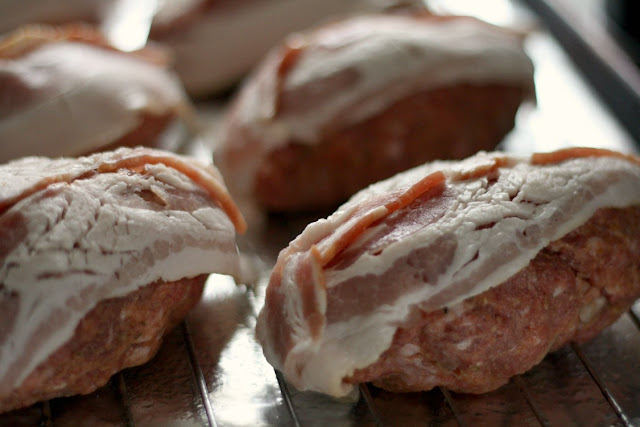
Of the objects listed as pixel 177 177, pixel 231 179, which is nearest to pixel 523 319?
pixel 177 177

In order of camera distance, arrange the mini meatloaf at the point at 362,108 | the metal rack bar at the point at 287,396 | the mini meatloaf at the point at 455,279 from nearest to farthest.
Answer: the mini meatloaf at the point at 455,279 → the metal rack bar at the point at 287,396 → the mini meatloaf at the point at 362,108

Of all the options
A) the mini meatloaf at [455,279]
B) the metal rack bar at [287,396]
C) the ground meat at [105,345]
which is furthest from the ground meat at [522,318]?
the ground meat at [105,345]

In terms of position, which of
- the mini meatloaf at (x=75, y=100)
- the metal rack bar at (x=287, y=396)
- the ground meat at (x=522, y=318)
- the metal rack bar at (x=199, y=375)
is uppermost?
the ground meat at (x=522, y=318)

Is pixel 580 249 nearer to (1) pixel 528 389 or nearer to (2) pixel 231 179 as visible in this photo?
(1) pixel 528 389

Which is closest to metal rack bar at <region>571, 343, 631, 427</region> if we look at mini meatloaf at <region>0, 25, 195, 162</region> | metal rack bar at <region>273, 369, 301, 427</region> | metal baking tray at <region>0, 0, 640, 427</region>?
metal baking tray at <region>0, 0, 640, 427</region>

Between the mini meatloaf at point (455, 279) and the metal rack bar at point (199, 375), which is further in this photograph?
the metal rack bar at point (199, 375)

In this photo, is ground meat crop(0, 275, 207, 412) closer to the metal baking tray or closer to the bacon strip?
the metal baking tray

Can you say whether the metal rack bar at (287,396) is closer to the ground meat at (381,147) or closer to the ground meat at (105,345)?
the ground meat at (105,345)
